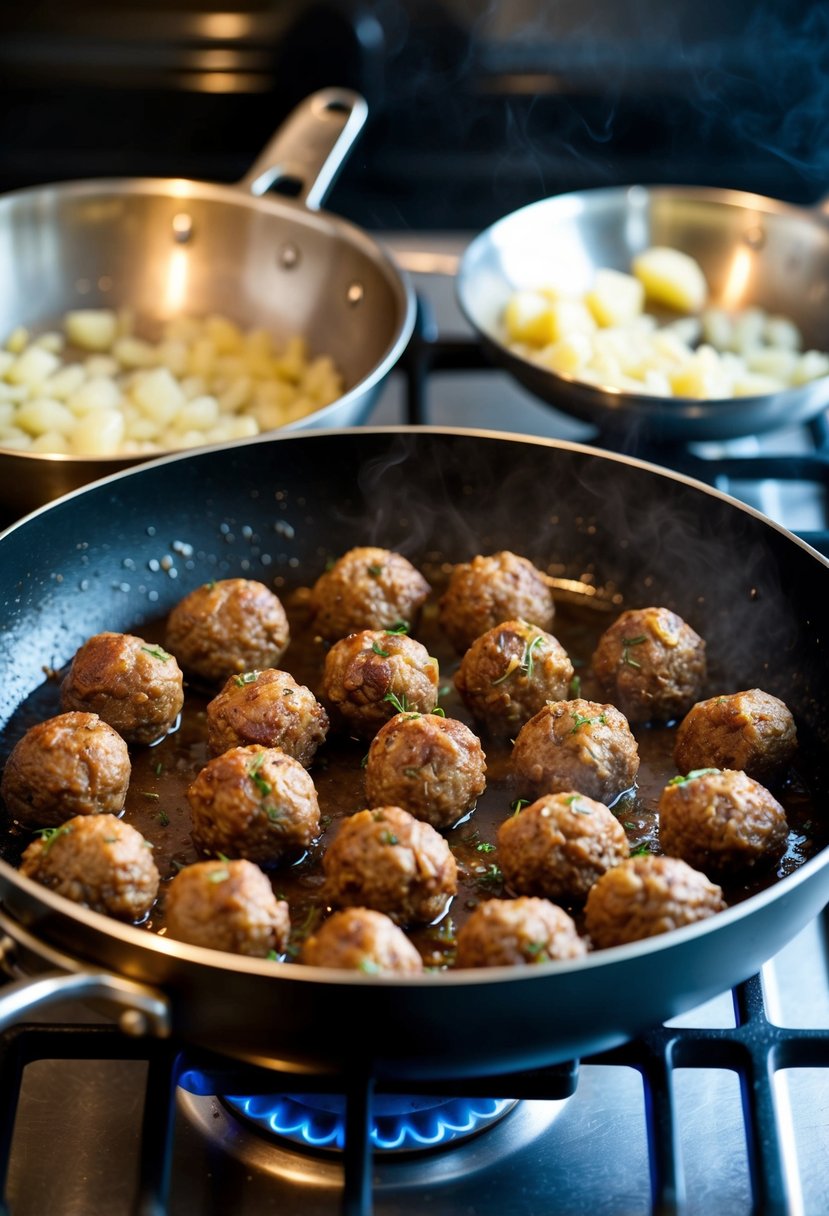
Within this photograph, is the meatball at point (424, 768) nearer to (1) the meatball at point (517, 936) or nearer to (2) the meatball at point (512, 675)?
(2) the meatball at point (512, 675)

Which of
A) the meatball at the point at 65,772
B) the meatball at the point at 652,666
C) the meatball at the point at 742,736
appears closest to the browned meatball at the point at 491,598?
the meatball at the point at 652,666

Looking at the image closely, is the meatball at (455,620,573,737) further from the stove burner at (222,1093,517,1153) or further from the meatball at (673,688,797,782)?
the stove burner at (222,1093,517,1153)

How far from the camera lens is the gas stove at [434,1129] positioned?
7.46 ft

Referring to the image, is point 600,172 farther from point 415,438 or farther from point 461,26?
point 415,438

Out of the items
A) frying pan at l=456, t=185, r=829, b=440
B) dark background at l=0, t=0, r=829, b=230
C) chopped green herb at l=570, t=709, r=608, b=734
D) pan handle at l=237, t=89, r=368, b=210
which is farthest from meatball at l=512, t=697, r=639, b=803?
dark background at l=0, t=0, r=829, b=230

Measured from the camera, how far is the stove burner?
2418 mm

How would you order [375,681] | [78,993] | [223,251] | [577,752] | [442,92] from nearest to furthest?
[78,993] → [577,752] → [375,681] → [223,251] → [442,92]

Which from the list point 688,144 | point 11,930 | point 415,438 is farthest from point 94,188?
point 11,930

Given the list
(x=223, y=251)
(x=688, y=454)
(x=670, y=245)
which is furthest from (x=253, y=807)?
(x=670, y=245)

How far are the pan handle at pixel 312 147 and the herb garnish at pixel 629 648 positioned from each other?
1967 mm

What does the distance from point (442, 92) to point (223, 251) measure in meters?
1.43

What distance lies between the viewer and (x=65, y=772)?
2.73 metres

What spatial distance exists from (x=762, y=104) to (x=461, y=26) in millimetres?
1287

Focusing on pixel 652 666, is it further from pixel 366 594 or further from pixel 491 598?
pixel 366 594
